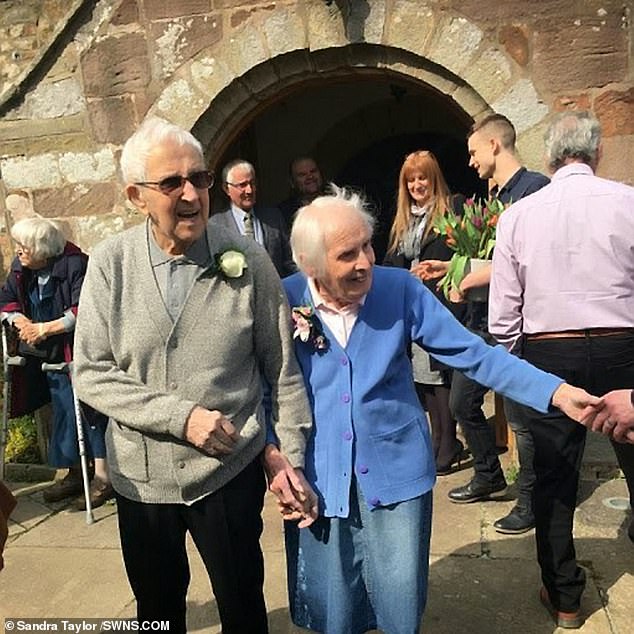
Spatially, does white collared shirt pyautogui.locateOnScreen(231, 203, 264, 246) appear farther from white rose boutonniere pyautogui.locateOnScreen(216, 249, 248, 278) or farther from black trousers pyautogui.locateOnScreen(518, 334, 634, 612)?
white rose boutonniere pyautogui.locateOnScreen(216, 249, 248, 278)

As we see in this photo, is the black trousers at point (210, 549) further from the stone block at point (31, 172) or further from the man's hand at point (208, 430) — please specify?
the stone block at point (31, 172)

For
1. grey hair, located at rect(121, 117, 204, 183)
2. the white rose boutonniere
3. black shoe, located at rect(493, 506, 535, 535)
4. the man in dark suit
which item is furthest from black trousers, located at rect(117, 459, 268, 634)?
the man in dark suit

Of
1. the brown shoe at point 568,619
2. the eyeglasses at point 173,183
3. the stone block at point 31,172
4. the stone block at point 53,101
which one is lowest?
the brown shoe at point 568,619

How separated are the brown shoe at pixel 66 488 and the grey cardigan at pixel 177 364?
2.68m

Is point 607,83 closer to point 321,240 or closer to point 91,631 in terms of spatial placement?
point 321,240

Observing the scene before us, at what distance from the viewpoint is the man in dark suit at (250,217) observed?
431cm

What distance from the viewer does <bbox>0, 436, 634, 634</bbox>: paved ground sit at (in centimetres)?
282

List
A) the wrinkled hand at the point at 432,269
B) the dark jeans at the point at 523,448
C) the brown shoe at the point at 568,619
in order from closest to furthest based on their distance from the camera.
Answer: the brown shoe at the point at 568,619, the dark jeans at the point at 523,448, the wrinkled hand at the point at 432,269

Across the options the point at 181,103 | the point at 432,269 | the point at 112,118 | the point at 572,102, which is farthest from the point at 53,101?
the point at 572,102

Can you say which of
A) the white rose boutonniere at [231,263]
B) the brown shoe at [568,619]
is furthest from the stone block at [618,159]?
the white rose boutonniere at [231,263]

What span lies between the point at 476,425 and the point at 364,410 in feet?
6.25

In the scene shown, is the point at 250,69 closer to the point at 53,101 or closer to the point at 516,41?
the point at 53,101

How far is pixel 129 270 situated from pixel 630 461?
2044 millimetres

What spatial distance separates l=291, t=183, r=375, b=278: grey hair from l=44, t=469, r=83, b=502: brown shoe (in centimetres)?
312
